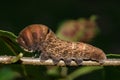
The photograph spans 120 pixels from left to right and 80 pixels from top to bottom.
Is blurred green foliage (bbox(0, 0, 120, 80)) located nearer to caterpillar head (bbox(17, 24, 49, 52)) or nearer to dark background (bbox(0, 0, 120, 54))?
dark background (bbox(0, 0, 120, 54))

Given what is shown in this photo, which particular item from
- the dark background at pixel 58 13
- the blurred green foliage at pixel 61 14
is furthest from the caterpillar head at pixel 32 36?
the dark background at pixel 58 13

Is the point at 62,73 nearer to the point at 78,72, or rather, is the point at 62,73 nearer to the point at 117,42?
the point at 78,72

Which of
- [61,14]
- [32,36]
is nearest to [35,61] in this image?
[32,36]

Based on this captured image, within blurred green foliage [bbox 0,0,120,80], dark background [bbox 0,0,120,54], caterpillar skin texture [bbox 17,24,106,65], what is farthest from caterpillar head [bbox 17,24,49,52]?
dark background [bbox 0,0,120,54]

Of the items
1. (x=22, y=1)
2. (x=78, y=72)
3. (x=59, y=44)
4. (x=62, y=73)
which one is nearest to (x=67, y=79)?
(x=62, y=73)

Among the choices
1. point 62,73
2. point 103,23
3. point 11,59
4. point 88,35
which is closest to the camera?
point 11,59

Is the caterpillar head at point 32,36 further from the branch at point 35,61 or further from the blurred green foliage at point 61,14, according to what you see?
the blurred green foliage at point 61,14

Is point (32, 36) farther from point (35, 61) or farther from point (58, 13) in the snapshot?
point (58, 13)
